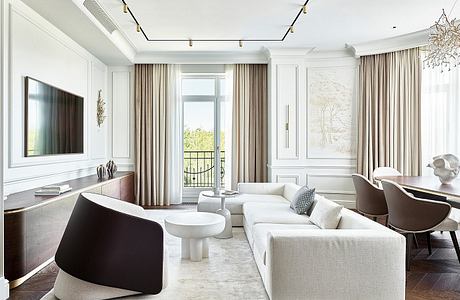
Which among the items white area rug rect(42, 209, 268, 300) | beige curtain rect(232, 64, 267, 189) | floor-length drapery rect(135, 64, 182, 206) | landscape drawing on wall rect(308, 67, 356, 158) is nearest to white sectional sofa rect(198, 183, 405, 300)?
white area rug rect(42, 209, 268, 300)

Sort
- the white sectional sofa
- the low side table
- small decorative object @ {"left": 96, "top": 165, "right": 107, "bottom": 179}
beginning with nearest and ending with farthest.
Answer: the white sectional sofa → the low side table → small decorative object @ {"left": 96, "top": 165, "right": 107, "bottom": 179}

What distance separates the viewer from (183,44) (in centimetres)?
552

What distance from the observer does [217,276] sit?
2801mm

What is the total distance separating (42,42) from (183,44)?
7.46 feet

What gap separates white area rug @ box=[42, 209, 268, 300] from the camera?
247cm

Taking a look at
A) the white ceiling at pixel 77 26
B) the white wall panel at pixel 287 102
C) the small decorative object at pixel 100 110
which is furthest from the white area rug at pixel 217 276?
the small decorative object at pixel 100 110

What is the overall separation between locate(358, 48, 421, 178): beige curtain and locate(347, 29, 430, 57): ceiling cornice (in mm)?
→ 106

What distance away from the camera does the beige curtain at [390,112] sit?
521 centimetres

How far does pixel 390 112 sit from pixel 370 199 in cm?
221

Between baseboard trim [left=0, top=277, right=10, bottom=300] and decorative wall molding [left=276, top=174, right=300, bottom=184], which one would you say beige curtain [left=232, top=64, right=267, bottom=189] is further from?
baseboard trim [left=0, top=277, right=10, bottom=300]

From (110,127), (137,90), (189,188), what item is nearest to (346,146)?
(189,188)

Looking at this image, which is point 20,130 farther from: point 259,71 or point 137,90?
point 259,71

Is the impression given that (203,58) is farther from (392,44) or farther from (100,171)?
(392,44)

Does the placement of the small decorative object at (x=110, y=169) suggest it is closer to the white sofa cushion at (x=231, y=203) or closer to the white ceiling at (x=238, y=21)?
the white sofa cushion at (x=231, y=203)
